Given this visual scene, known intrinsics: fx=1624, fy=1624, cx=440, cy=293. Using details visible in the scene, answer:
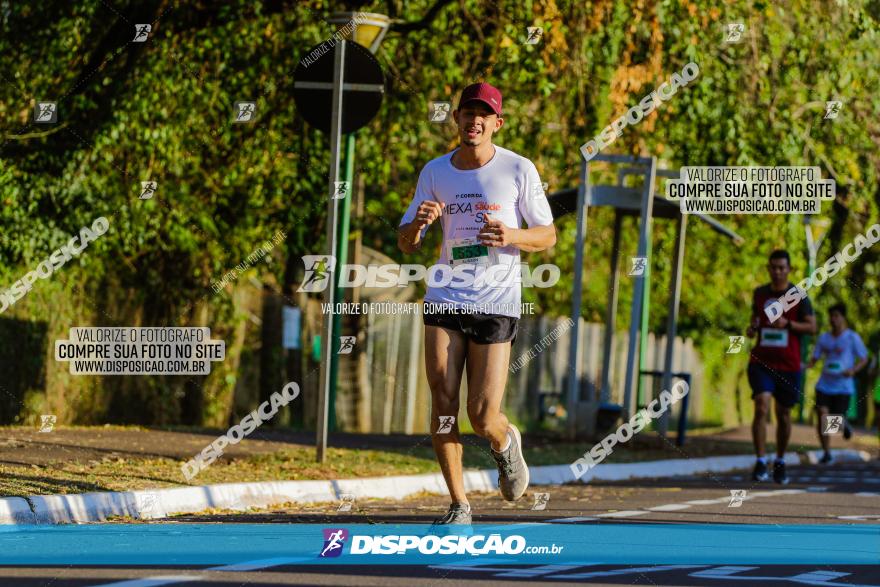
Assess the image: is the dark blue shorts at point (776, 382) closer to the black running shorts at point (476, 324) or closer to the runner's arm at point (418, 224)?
the black running shorts at point (476, 324)

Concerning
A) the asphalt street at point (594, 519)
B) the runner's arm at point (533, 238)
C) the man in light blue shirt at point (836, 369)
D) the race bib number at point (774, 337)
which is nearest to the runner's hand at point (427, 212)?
the runner's arm at point (533, 238)

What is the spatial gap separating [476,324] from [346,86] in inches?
179

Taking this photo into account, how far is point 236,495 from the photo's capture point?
10.9m

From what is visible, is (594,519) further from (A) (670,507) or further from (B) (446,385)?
(B) (446,385)

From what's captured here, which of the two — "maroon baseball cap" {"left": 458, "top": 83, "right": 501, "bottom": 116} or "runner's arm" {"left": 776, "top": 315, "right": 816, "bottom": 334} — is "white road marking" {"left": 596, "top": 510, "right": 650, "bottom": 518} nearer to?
"maroon baseball cap" {"left": 458, "top": 83, "right": 501, "bottom": 116}

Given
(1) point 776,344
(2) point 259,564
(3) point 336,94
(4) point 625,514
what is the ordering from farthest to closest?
(1) point 776,344 → (3) point 336,94 → (4) point 625,514 → (2) point 259,564

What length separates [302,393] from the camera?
22031mm

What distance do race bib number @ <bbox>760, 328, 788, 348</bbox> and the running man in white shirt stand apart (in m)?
6.35

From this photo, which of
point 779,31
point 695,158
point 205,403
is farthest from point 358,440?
point 779,31

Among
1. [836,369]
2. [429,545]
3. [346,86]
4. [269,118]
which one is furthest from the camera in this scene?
[836,369]

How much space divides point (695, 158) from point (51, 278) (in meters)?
7.88

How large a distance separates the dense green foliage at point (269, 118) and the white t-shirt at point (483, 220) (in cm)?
785

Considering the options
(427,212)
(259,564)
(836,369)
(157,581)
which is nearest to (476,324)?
(427,212)

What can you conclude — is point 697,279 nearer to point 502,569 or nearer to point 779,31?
point 779,31
